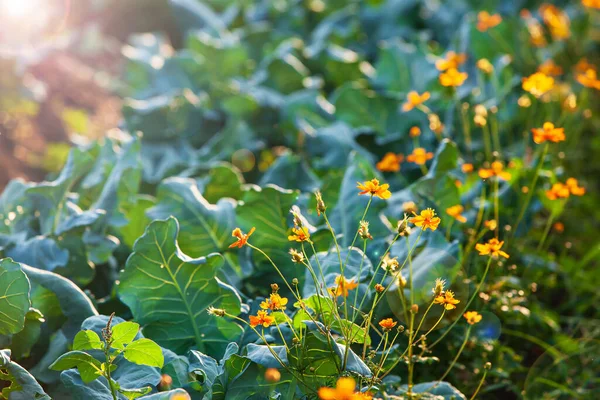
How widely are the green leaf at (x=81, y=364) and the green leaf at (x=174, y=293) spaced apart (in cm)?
29

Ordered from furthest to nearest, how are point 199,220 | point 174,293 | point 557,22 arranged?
point 557,22
point 199,220
point 174,293

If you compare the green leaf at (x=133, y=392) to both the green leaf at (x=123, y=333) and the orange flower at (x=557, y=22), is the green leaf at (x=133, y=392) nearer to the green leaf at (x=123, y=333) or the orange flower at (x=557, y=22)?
the green leaf at (x=123, y=333)

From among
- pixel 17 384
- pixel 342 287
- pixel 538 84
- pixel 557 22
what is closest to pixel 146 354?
pixel 17 384

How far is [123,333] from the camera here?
1463mm

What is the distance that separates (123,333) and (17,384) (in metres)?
0.26

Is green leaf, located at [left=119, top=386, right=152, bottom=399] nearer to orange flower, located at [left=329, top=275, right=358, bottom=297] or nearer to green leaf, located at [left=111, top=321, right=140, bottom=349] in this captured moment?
green leaf, located at [left=111, top=321, right=140, bottom=349]

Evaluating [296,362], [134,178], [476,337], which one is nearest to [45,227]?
[134,178]

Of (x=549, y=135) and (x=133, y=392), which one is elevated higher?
(x=549, y=135)

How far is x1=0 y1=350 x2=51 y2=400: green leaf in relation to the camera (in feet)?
4.79

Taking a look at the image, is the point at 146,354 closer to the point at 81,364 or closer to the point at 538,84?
the point at 81,364

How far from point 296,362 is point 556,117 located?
2.05 metres

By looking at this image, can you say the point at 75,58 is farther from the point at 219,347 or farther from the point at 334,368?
the point at 334,368

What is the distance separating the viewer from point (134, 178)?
2.18m

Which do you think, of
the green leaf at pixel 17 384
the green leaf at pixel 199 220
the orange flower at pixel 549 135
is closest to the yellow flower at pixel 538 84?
the orange flower at pixel 549 135
